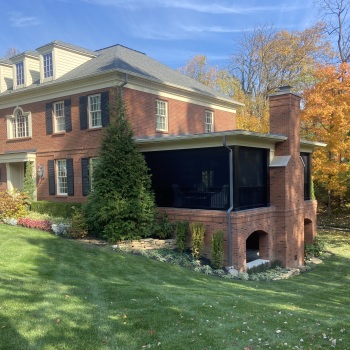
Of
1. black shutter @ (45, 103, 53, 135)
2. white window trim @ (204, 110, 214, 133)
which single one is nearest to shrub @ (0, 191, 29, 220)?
black shutter @ (45, 103, 53, 135)

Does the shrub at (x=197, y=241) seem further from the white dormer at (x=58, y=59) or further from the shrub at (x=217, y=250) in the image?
the white dormer at (x=58, y=59)

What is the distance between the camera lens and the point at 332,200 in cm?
2769

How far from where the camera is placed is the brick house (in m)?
12.9

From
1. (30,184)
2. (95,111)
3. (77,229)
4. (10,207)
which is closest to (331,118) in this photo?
(95,111)

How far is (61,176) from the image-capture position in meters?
19.3

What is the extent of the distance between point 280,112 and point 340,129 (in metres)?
6.40

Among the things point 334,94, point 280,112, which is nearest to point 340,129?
point 334,94

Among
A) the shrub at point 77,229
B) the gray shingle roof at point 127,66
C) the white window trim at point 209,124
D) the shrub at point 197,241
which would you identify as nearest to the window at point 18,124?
the gray shingle roof at point 127,66

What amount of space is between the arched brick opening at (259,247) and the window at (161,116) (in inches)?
286

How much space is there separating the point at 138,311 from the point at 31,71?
1923cm

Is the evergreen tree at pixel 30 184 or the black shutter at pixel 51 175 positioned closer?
the black shutter at pixel 51 175

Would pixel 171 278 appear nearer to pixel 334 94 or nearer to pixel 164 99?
pixel 164 99

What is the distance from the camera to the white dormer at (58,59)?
1944 cm

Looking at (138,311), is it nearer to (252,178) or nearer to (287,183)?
(252,178)
